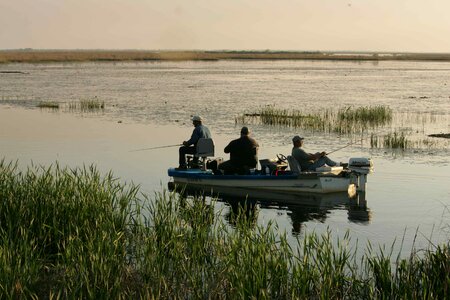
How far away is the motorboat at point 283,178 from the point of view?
59.7 feet

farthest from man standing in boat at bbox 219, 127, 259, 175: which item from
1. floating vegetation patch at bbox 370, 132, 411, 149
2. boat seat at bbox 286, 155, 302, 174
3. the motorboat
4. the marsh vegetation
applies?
the marsh vegetation

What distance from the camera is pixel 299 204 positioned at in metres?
17.7

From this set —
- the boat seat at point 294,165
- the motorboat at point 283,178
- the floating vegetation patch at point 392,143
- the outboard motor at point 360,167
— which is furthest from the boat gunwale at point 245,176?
the floating vegetation patch at point 392,143

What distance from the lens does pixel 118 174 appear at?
20.7m

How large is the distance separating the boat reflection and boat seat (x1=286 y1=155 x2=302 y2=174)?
24.4 inches

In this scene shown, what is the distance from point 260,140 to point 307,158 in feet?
32.9

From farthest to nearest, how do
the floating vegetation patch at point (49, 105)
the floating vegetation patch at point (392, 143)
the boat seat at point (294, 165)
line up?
the floating vegetation patch at point (49, 105)
the floating vegetation patch at point (392, 143)
the boat seat at point (294, 165)

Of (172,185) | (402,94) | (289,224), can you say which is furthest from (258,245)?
(402,94)

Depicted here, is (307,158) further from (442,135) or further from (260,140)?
(442,135)

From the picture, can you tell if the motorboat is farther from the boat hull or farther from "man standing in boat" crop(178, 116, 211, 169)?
"man standing in boat" crop(178, 116, 211, 169)

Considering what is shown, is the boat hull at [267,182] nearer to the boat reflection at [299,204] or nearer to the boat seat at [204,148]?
the boat reflection at [299,204]

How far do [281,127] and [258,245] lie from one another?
23.6 metres

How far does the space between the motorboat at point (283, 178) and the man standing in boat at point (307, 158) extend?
0.17 metres

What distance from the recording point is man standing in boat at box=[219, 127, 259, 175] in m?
18.5
